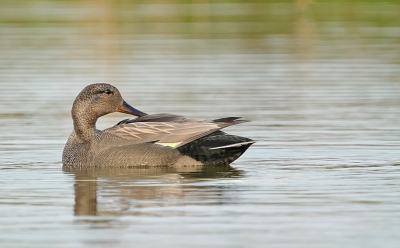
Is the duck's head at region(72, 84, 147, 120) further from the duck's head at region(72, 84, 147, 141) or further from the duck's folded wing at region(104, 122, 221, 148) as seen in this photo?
the duck's folded wing at region(104, 122, 221, 148)

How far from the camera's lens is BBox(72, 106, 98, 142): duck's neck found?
34.6 feet

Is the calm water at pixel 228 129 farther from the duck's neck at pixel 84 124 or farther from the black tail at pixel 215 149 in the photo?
the duck's neck at pixel 84 124

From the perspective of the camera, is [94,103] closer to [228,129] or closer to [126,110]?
[126,110]

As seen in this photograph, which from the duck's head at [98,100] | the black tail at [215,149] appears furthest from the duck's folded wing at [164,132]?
the duck's head at [98,100]

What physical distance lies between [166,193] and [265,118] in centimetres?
502

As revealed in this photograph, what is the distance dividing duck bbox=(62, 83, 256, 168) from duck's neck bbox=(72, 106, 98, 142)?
Result: 0.02 metres

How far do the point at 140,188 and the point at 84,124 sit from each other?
222 cm

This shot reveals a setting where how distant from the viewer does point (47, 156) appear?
10.6 metres

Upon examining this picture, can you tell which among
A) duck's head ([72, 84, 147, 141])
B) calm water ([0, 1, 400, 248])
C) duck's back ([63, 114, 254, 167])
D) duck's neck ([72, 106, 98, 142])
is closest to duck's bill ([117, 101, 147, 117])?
duck's head ([72, 84, 147, 141])

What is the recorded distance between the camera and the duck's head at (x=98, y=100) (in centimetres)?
1066

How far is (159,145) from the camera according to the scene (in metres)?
10.1

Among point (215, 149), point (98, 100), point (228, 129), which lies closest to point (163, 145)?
point (215, 149)

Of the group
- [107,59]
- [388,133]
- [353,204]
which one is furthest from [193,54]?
[353,204]

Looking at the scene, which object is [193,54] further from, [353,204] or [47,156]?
[353,204]
